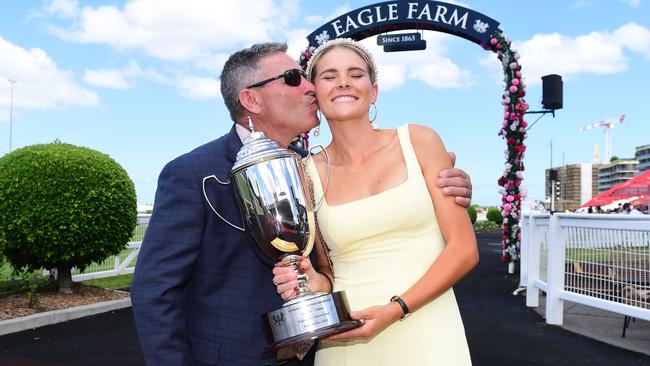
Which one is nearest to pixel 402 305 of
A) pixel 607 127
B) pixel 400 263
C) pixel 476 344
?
pixel 400 263

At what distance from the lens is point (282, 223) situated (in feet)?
6.90

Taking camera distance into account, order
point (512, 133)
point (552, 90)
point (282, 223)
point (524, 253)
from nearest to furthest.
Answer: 1. point (282, 223)
2. point (524, 253)
3. point (512, 133)
4. point (552, 90)

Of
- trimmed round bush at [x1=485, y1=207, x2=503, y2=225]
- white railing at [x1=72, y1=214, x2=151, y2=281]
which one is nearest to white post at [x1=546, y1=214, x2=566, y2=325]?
white railing at [x1=72, y1=214, x2=151, y2=281]

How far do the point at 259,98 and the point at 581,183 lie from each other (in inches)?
8445

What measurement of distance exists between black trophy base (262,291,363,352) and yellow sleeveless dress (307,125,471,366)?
0.24 meters

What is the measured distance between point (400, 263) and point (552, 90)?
39.7 ft

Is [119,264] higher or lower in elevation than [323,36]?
lower

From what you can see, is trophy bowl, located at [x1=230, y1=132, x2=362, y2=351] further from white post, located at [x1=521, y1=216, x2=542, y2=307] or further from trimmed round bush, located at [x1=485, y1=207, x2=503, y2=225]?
trimmed round bush, located at [x1=485, y1=207, x2=503, y2=225]

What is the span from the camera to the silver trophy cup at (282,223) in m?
1.97

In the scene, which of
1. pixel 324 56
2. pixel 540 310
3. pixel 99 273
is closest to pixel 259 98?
pixel 324 56

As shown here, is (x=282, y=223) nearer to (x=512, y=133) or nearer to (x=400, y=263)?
(x=400, y=263)

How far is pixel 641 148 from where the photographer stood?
175 m

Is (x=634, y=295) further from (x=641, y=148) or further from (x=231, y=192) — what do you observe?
(x=641, y=148)

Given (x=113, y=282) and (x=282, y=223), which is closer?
(x=282, y=223)
